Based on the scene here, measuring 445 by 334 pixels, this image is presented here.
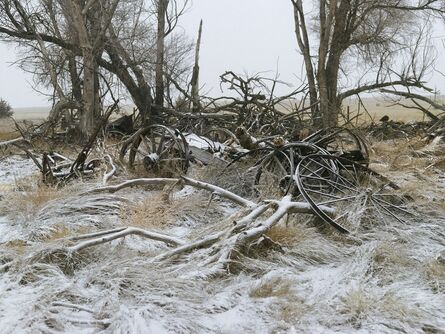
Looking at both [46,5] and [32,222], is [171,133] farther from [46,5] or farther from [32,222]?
[46,5]

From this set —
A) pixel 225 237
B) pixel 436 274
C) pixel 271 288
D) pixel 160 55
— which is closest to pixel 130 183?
pixel 225 237

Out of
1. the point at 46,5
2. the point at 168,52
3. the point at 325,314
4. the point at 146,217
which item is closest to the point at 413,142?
the point at 146,217

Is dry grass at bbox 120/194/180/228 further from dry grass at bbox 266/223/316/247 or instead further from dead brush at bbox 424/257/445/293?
dead brush at bbox 424/257/445/293

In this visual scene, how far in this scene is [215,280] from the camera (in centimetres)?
243

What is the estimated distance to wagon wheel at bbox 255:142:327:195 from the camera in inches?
158

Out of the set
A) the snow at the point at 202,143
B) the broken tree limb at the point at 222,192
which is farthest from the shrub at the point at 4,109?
the broken tree limb at the point at 222,192

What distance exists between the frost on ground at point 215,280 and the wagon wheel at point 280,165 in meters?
0.66

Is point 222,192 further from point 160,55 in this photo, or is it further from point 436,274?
point 160,55

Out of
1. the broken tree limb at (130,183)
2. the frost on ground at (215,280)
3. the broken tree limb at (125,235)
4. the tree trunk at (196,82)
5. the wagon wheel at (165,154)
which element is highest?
the tree trunk at (196,82)

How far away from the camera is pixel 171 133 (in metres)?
5.11

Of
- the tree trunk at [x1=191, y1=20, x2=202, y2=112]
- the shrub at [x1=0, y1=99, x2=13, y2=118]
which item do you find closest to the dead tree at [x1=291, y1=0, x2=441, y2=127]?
the tree trunk at [x1=191, y1=20, x2=202, y2=112]

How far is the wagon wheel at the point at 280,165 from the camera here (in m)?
4.02

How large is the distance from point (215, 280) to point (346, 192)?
1.92 meters

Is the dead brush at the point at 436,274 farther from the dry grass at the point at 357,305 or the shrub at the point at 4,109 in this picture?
the shrub at the point at 4,109
